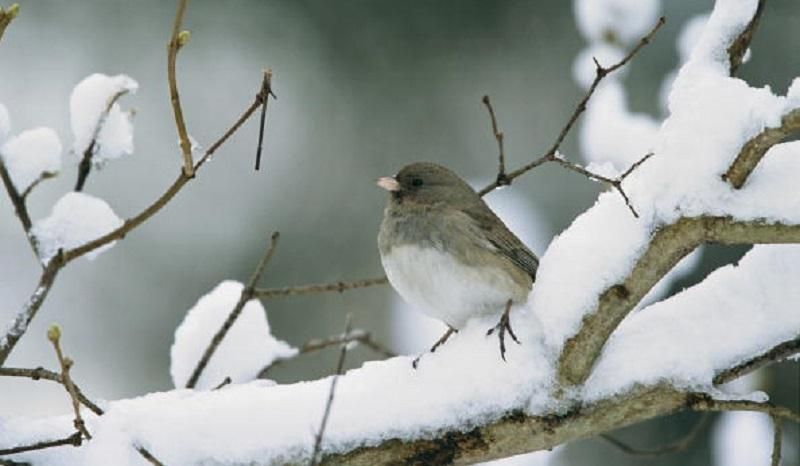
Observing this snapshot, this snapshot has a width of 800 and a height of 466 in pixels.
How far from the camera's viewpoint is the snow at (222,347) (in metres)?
2.52

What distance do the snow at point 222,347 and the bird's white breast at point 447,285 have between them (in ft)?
1.23

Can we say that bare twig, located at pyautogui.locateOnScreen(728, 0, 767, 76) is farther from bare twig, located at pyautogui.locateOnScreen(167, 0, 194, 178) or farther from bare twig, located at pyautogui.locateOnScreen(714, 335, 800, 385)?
bare twig, located at pyautogui.locateOnScreen(167, 0, 194, 178)

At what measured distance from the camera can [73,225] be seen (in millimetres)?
1973

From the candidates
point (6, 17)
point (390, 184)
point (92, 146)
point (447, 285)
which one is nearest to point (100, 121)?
point (92, 146)

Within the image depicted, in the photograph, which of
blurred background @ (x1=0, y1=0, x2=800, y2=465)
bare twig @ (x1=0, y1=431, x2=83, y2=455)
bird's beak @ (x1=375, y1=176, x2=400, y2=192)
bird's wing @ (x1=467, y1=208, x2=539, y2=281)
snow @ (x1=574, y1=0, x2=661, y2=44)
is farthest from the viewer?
blurred background @ (x1=0, y1=0, x2=800, y2=465)

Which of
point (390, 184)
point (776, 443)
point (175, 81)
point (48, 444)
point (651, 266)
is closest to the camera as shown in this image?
point (175, 81)

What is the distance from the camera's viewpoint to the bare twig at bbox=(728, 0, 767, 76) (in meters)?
2.01

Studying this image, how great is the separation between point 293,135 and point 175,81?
4921 millimetres

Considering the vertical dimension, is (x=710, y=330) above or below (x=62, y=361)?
above

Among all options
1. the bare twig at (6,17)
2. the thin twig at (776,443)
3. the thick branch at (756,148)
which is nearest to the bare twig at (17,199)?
the bare twig at (6,17)

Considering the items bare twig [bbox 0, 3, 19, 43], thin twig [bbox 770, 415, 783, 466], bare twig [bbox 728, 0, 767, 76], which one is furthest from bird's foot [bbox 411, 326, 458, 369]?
bare twig [bbox 0, 3, 19, 43]

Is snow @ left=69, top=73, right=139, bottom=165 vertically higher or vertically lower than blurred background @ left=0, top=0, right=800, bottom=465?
lower

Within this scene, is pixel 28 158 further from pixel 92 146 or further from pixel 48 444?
pixel 48 444

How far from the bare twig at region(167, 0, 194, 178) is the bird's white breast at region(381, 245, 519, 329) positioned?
1007 millimetres
